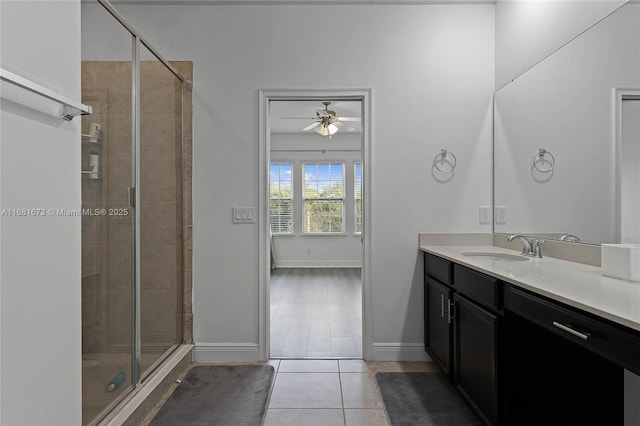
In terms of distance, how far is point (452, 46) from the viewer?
294 cm

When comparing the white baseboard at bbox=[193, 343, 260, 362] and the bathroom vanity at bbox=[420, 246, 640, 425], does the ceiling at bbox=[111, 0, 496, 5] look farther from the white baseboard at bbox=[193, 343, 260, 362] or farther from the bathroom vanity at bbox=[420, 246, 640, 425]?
the white baseboard at bbox=[193, 343, 260, 362]

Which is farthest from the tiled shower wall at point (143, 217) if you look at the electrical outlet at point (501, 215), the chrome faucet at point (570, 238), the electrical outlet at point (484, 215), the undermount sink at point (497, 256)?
the chrome faucet at point (570, 238)

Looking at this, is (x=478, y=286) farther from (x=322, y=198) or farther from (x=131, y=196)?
(x=322, y=198)

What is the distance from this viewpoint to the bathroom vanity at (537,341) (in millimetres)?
1324

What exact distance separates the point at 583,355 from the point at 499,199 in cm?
137

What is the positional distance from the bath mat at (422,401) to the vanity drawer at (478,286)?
0.66 metres

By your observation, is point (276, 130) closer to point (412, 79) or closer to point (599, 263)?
point (412, 79)

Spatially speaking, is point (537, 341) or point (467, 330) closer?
point (537, 341)

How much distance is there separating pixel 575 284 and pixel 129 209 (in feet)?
7.05

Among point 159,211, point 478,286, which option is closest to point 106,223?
point 159,211

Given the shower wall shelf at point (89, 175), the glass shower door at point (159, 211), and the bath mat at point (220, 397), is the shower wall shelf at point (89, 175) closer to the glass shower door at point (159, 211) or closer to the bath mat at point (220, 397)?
the glass shower door at point (159, 211)

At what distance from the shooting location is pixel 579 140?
2072 millimetres

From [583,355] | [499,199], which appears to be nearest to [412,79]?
[499,199]

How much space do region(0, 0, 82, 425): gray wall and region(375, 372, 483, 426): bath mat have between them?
1.60m
